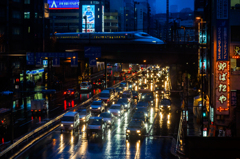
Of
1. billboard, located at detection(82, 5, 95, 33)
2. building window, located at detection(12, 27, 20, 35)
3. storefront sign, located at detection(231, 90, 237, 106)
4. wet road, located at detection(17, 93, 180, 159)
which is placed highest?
billboard, located at detection(82, 5, 95, 33)

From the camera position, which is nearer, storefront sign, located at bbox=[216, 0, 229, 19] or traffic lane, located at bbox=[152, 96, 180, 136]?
storefront sign, located at bbox=[216, 0, 229, 19]

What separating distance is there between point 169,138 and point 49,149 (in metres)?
9.52

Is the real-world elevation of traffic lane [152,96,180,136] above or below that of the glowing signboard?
below

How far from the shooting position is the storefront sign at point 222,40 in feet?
80.5

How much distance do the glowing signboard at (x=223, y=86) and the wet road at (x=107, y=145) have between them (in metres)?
4.87

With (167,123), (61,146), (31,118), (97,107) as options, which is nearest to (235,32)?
(167,123)

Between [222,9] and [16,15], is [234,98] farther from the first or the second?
[16,15]

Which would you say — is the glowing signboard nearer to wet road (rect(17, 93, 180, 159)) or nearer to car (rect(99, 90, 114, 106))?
wet road (rect(17, 93, 180, 159))

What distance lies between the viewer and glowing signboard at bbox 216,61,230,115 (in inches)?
960

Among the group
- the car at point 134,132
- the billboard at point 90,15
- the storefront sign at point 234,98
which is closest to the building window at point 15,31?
the billboard at point 90,15

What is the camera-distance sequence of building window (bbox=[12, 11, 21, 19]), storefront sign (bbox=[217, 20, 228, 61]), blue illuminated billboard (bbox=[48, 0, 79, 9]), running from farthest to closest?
blue illuminated billboard (bbox=[48, 0, 79, 9])
building window (bbox=[12, 11, 21, 19])
storefront sign (bbox=[217, 20, 228, 61])

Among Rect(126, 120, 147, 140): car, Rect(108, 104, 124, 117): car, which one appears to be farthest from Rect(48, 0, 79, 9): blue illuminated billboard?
Rect(126, 120, 147, 140): car

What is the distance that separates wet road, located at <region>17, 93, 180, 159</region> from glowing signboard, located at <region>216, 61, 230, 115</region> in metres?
4.87

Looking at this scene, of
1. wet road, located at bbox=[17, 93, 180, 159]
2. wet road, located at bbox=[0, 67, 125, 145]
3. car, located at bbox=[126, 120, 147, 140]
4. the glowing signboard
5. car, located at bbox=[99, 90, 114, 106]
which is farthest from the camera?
car, located at bbox=[99, 90, 114, 106]
